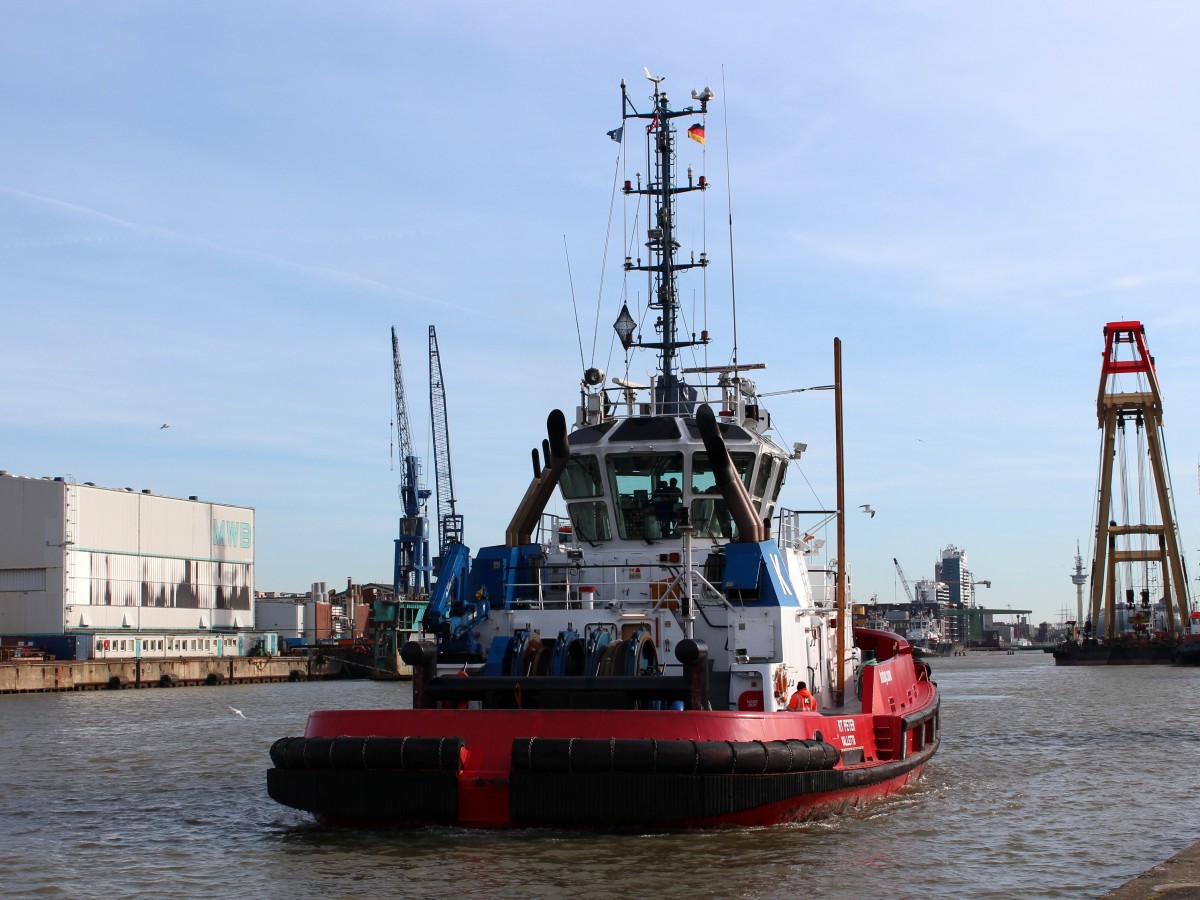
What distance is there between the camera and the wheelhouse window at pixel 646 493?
15.8 metres

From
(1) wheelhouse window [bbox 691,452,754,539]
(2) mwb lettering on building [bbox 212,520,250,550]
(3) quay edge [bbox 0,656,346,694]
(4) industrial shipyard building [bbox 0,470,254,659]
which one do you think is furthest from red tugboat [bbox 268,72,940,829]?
(2) mwb lettering on building [bbox 212,520,250,550]

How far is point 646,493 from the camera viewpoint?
15.9m

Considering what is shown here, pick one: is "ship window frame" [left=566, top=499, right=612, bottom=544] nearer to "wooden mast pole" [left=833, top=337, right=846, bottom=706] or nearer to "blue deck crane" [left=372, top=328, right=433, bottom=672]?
"wooden mast pole" [left=833, top=337, right=846, bottom=706]

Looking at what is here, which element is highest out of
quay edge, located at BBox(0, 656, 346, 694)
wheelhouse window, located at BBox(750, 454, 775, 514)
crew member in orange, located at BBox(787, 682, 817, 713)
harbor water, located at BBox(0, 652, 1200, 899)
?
wheelhouse window, located at BBox(750, 454, 775, 514)

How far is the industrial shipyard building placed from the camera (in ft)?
208

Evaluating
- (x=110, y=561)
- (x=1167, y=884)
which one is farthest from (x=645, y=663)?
(x=110, y=561)

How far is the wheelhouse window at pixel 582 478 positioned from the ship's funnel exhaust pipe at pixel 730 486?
1811 millimetres

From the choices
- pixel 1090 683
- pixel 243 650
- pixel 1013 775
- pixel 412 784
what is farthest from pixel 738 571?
pixel 243 650

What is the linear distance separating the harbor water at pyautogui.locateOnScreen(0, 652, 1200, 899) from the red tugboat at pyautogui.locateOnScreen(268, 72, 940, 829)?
0.33 meters

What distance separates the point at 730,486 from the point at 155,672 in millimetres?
50611

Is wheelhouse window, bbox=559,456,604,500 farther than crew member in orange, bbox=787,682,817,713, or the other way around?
wheelhouse window, bbox=559,456,604,500

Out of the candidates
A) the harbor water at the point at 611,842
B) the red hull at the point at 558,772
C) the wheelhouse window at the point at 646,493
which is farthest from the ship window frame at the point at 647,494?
the harbor water at the point at 611,842

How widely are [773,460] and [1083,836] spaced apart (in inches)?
215

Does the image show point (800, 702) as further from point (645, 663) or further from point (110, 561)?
point (110, 561)
